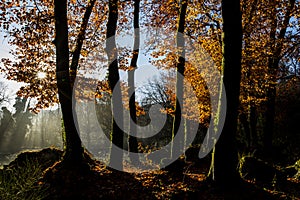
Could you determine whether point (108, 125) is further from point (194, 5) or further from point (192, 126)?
point (194, 5)

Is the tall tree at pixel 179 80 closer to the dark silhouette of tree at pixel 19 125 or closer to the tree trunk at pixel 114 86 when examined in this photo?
the tree trunk at pixel 114 86

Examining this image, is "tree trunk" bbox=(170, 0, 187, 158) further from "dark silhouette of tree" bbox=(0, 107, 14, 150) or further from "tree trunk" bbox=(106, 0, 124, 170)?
"dark silhouette of tree" bbox=(0, 107, 14, 150)

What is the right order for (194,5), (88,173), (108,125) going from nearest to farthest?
(88,173), (194,5), (108,125)

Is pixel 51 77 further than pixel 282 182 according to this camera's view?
Yes

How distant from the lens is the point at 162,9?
1638 cm

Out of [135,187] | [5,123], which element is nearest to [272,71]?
[135,187]

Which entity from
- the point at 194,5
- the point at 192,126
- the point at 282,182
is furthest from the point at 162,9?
the point at 192,126

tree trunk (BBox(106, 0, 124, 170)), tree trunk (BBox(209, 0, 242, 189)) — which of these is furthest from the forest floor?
tree trunk (BBox(106, 0, 124, 170))

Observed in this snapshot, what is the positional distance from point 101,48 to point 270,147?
41.3 feet

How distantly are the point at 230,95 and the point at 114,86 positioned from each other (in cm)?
618

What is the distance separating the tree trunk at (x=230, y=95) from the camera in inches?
297

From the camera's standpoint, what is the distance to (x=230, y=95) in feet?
25.0

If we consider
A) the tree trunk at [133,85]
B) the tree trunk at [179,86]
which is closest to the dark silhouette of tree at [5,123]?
the tree trunk at [133,85]

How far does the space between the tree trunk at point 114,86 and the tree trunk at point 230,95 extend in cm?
545
